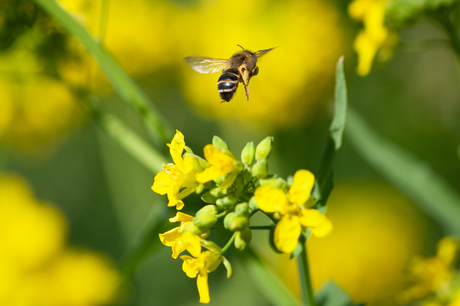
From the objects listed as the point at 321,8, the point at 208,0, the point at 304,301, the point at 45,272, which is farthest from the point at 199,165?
the point at 208,0

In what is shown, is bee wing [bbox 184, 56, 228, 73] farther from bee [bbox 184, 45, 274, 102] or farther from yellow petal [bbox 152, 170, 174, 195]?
yellow petal [bbox 152, 170, 174, 195]

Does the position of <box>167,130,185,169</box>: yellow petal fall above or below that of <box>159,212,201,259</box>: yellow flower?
above

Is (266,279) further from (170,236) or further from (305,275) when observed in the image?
(170,236)

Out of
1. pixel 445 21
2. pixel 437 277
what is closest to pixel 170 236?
pixel 437 277

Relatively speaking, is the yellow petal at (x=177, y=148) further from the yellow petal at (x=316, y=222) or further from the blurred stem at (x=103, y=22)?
the blurred stem at (x=103, y=22)

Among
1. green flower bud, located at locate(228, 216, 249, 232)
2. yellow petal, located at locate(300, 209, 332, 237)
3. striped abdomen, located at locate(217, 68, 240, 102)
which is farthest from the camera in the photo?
striped abdomen, located at locate(217, 68, 240, 102)

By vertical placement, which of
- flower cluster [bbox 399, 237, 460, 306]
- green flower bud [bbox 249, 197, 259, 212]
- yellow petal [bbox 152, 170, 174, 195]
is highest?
yellow petal [bbox 152, 170, 174, 195]

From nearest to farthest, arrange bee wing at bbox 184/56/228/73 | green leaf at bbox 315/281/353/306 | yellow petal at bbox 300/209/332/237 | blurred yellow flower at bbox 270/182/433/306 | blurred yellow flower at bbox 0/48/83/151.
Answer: yellow petal at bbox 300/209/332/237, green leaf at bbox 315/281/353/306, bee wing at bbox 184/56/228/73, blurred yellow flower at bbox 270/182/433/306, blurred yellow flower at bbox 0/48/83/151

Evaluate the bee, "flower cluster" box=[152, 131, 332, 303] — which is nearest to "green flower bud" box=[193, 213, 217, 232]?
"flower cluster" box=[152, 131, 332, 303]
